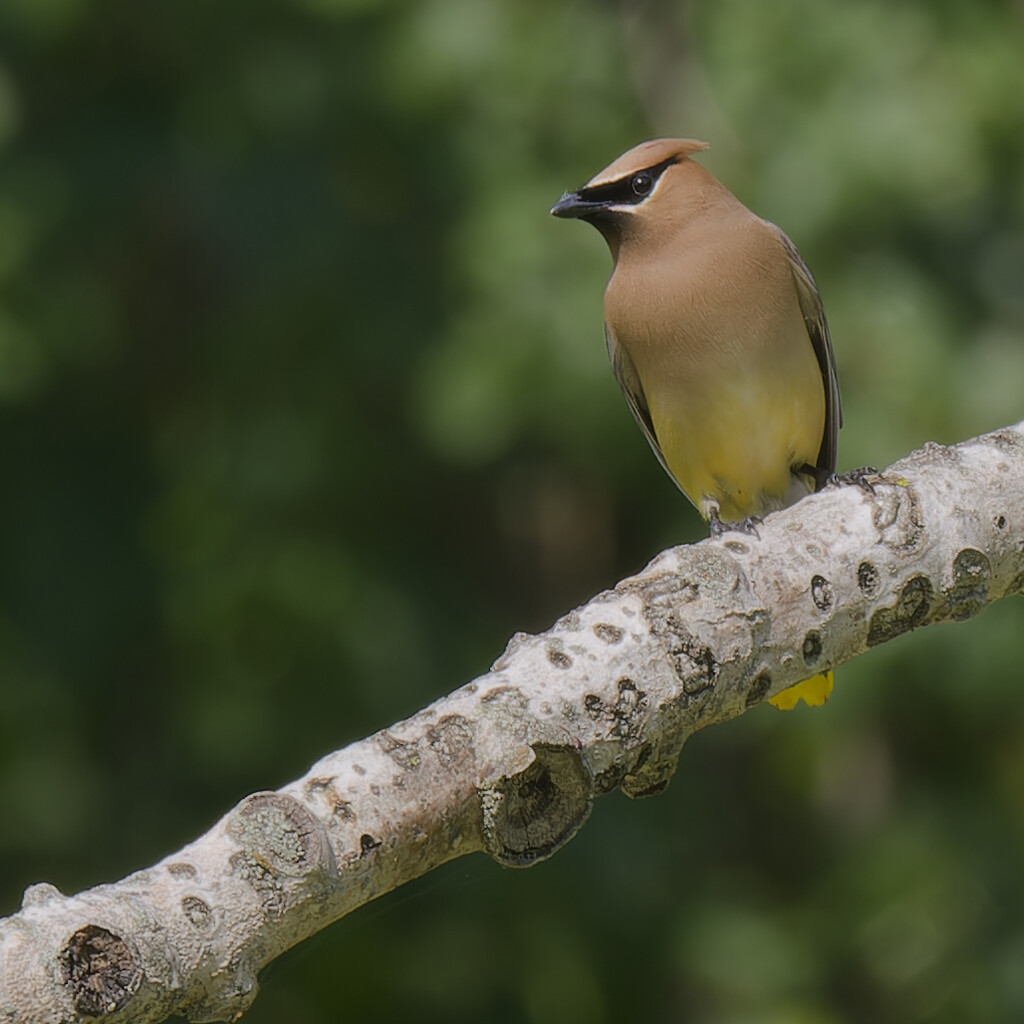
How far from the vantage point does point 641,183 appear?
437cm

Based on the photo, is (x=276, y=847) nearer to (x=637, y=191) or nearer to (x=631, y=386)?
(x=637, y=191)

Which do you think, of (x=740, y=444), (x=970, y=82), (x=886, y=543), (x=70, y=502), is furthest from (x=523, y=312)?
(x=886, y=543)

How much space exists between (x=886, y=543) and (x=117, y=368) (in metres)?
4.61

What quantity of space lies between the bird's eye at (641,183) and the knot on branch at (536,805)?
228 centimetres

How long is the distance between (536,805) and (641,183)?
7.71 feet

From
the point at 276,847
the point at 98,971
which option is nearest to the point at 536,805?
the point at 276,847

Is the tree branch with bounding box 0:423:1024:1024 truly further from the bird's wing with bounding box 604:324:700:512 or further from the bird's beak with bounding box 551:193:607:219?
the bird's wing with bounding box 604:324:700:512

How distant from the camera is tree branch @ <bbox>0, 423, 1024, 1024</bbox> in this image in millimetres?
2000

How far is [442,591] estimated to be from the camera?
644 centimetres

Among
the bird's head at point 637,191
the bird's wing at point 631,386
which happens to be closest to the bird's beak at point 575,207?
the bird's head at point 637,191

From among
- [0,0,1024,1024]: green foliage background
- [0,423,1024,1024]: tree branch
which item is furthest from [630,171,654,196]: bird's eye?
[0,423,1024,1024]: tree branch

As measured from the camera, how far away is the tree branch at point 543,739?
6.56 ft

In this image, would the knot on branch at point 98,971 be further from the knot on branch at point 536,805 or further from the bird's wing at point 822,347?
the bird's wing at point 822,347

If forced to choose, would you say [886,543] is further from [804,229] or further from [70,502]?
[70,502]
